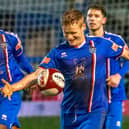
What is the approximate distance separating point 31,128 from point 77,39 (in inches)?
223

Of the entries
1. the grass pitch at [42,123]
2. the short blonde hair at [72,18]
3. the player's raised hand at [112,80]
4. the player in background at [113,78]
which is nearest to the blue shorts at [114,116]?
the player in background at [113,78]

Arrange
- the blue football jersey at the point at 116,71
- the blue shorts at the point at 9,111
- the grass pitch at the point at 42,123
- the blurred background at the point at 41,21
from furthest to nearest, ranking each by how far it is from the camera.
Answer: the blurred background at the point at 41,21
the grass pitch at the point at 42,123
the blue shorts at the point at 9,111
the blue football jersey at the point at 116,71

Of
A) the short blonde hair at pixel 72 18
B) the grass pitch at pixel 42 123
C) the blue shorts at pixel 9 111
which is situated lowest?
the grass pitch at pixel 42 123

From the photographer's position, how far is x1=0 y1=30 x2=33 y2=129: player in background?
6.16m

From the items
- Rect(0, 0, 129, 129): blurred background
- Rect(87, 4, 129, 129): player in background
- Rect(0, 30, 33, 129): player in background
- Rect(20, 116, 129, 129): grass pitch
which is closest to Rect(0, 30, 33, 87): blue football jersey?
Rect(0, 30, 33, 129): player in background

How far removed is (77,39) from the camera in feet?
16.7

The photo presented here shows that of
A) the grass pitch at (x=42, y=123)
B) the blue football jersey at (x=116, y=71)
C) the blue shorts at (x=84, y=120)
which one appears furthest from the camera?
the grass pitch at (x=42, y=123)

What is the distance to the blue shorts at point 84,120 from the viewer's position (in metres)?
5.26

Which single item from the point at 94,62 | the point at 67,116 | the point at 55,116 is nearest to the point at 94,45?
the point at 94,62

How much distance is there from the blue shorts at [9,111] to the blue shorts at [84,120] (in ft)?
3.12

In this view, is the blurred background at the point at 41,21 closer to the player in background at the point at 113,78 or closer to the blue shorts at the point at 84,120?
the player in background at the point at 113,78

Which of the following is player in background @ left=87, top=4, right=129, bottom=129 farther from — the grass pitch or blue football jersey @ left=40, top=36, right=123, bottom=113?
the grass pitch

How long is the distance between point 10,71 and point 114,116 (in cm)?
137

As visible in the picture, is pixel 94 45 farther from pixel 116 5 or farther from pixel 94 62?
pixel 116 5
